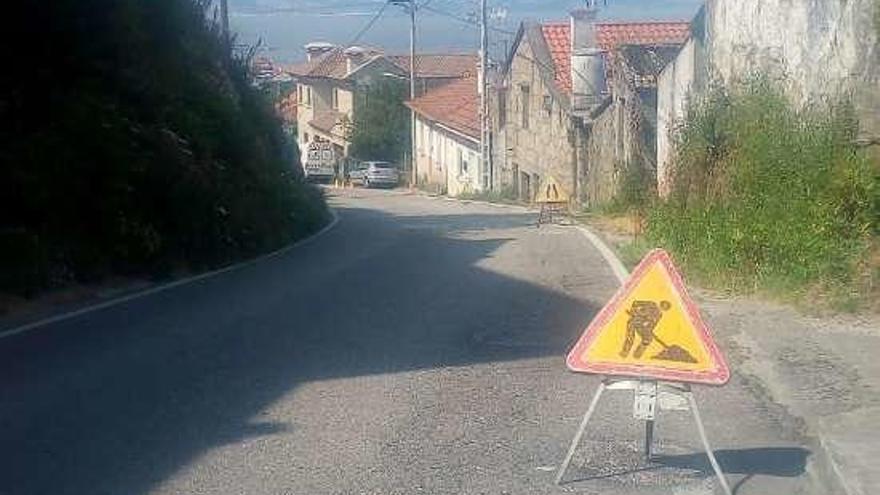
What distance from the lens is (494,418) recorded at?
368 inches

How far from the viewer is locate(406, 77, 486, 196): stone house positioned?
6078cm

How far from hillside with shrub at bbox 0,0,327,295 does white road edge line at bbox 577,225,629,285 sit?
5795 mm

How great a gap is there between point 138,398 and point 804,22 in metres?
11.7

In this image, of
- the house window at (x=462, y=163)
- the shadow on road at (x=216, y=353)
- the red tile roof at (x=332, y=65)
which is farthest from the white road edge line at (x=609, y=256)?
the red tile roof at (x=332, y=65)

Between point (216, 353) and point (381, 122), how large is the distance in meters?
66.6

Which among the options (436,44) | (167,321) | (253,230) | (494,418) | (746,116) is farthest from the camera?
(436,44)

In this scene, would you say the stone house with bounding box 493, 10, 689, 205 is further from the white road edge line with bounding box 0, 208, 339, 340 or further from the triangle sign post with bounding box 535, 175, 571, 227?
the white road edge line with bounding box 0, 208, 339, 340

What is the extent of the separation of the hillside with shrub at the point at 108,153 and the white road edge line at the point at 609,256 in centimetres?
579

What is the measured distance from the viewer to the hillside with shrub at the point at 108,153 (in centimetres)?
1656

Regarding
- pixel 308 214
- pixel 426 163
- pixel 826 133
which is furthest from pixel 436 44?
pixel 826 133

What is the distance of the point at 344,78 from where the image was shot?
81.8 metres

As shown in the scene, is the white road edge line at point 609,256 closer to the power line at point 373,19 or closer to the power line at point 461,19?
the power line at point 461,19

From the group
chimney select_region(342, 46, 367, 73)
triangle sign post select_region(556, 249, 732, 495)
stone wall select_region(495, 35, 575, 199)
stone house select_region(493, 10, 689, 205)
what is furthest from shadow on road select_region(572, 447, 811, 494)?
chimney select_region(342, 46, 367, 73)

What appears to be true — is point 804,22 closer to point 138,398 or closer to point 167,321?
point 167,321
